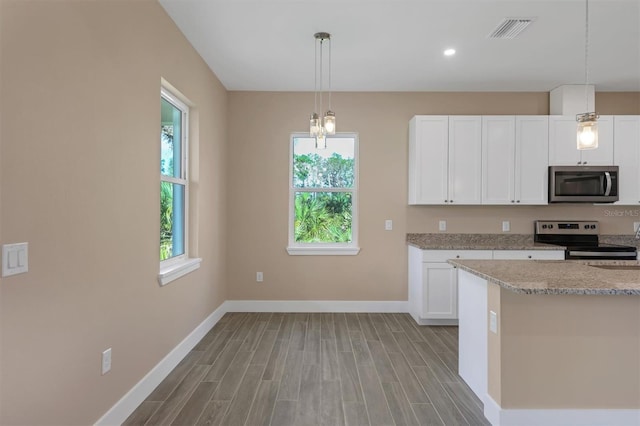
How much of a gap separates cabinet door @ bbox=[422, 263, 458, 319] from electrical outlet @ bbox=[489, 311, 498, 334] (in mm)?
1807

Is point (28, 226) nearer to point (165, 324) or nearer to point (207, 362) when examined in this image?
point (165, 324)

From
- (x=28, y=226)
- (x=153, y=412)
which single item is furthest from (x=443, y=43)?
(x=153, y=412)

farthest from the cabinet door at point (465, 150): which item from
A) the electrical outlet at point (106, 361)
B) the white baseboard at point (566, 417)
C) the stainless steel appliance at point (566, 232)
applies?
the electrical outlet at point (106, 361)

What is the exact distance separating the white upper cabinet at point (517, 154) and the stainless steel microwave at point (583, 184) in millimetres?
107

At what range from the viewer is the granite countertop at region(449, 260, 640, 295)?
1781 mm

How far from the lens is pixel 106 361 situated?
1980 mm

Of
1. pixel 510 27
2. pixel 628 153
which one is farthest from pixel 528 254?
pixel 510 27

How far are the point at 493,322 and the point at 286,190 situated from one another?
2956 millimetres

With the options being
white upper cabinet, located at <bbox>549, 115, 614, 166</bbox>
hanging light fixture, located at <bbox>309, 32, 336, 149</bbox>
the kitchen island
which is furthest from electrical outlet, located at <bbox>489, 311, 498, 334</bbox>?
white upper cabinet, located at <bbox>549, 115, 614, 166</bbox>

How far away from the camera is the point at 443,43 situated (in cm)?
321

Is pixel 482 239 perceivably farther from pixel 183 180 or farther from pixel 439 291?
pixel 183 180

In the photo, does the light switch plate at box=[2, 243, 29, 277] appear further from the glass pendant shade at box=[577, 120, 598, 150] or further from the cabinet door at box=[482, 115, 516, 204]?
the cabinet door at box=[482, 115, 516, 204]

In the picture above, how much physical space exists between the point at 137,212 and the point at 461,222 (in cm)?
365

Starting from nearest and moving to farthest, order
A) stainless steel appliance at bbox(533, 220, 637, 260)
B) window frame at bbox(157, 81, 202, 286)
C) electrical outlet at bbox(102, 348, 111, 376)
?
electrical outlet at bbox(102, 348, 111, 376)
window frame at bbox(157, 81, 202, 286)
stainless steel appliance at bbox(533, 220, 637, 260)
